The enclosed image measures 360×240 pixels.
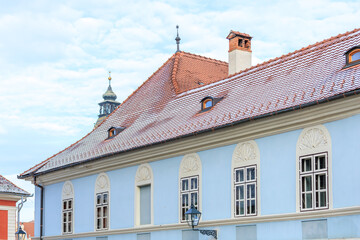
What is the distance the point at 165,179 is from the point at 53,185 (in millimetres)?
7337

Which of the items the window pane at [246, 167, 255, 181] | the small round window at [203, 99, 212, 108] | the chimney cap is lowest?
the window pane at [246, 167, 255, 181]

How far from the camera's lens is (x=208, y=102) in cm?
2102

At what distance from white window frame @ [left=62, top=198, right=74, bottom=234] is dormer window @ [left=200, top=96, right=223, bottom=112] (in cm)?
740

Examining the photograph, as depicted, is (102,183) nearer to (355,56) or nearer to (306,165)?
(306,165)

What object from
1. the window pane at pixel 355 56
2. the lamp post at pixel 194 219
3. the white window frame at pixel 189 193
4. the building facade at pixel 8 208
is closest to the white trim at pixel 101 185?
the white window frame at pixel 189 193

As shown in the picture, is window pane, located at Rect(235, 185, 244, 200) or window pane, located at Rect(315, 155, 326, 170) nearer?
window pane, located at Rect(315, 155, 326, 170)

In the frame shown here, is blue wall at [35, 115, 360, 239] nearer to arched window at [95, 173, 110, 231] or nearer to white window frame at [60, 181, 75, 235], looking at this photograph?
arched window at [95, 173, 110, 231]

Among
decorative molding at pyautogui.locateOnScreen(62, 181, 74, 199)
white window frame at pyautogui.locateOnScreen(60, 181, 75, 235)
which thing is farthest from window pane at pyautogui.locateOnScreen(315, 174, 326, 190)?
decorative molding at pyautogui.locateOnScreen(62, 181, 74, 199)

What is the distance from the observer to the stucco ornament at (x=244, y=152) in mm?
17969

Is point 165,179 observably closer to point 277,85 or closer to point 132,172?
point 132,172

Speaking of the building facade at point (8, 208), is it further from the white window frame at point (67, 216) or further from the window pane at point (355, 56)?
the window pane at point (355, 56)

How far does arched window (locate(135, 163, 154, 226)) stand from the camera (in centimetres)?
2173

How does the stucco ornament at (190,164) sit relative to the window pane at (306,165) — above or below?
above

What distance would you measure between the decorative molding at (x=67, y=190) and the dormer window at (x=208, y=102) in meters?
7.27
